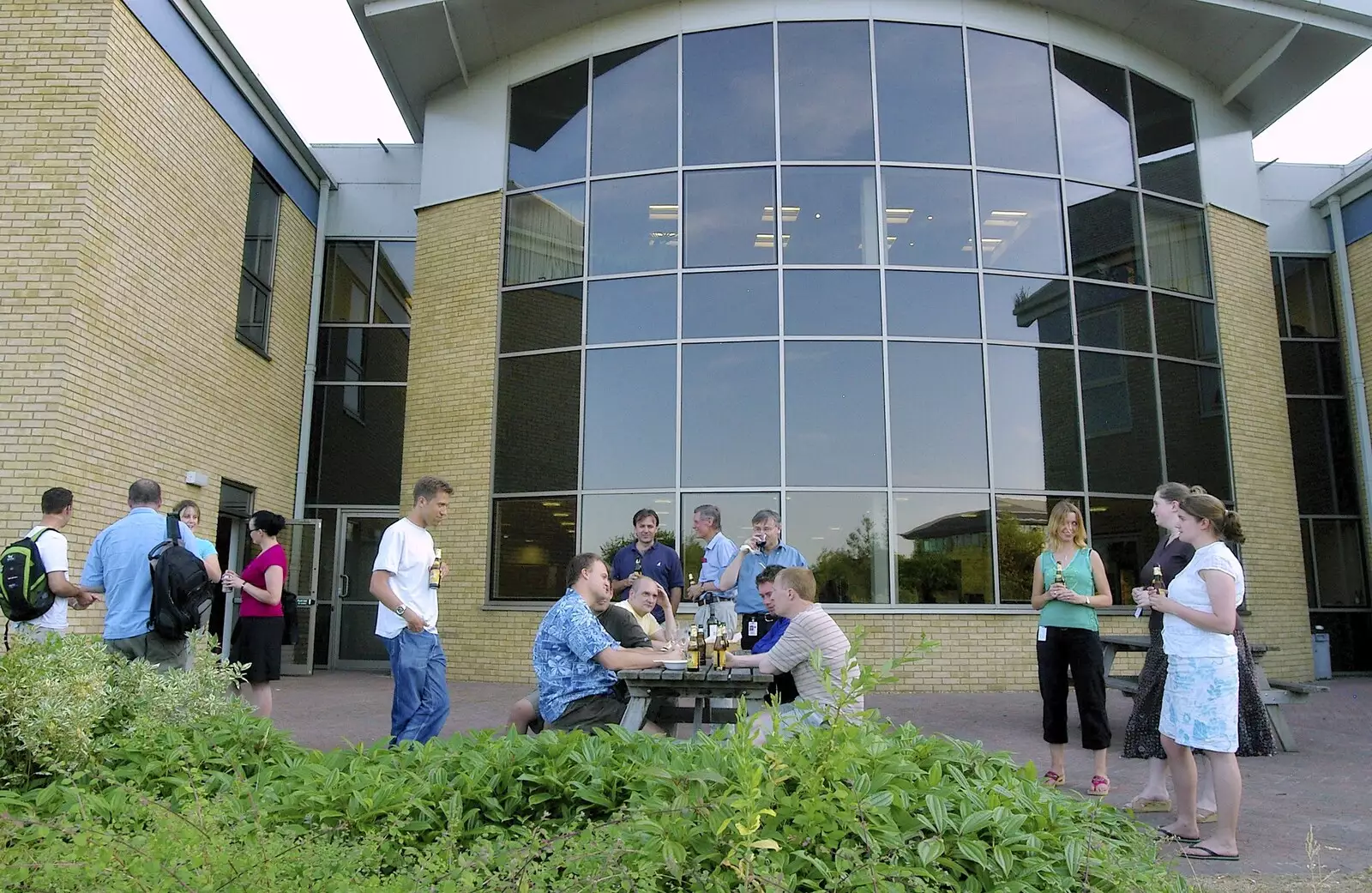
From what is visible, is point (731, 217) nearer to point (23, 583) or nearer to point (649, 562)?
point (649, 562)

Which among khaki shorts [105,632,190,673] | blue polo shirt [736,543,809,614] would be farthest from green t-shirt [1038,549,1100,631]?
khaki shorts [105,632,190,673]

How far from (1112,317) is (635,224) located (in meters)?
5.99

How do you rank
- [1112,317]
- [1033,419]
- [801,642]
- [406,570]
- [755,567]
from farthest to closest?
[1112,317] < [1033,419] < [755,567] < [406,570] < [801,642]

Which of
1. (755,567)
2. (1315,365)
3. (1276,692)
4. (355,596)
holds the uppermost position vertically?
(1315,365)

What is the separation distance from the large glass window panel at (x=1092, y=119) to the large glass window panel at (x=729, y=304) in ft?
13.6

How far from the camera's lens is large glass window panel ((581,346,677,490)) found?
1127 cm

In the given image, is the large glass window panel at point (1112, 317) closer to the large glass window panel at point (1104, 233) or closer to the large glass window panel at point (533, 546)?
the large glass window panel at point (1104, 233)

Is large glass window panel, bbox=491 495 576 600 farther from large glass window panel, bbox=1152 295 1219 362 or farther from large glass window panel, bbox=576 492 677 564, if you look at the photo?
large glass window panel, bbox=1152 295 1219 362

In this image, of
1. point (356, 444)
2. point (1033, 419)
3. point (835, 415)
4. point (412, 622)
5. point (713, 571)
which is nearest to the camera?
point (412, 622)

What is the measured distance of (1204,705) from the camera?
4438 mm

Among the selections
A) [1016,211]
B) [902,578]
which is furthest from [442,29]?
[902,578]

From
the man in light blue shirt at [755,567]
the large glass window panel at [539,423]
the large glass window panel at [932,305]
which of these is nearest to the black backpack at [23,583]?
the man in light blue shirt at [755,567]

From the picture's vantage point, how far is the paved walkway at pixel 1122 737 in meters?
4.71

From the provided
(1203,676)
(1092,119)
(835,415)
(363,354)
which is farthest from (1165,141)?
(363,354)
